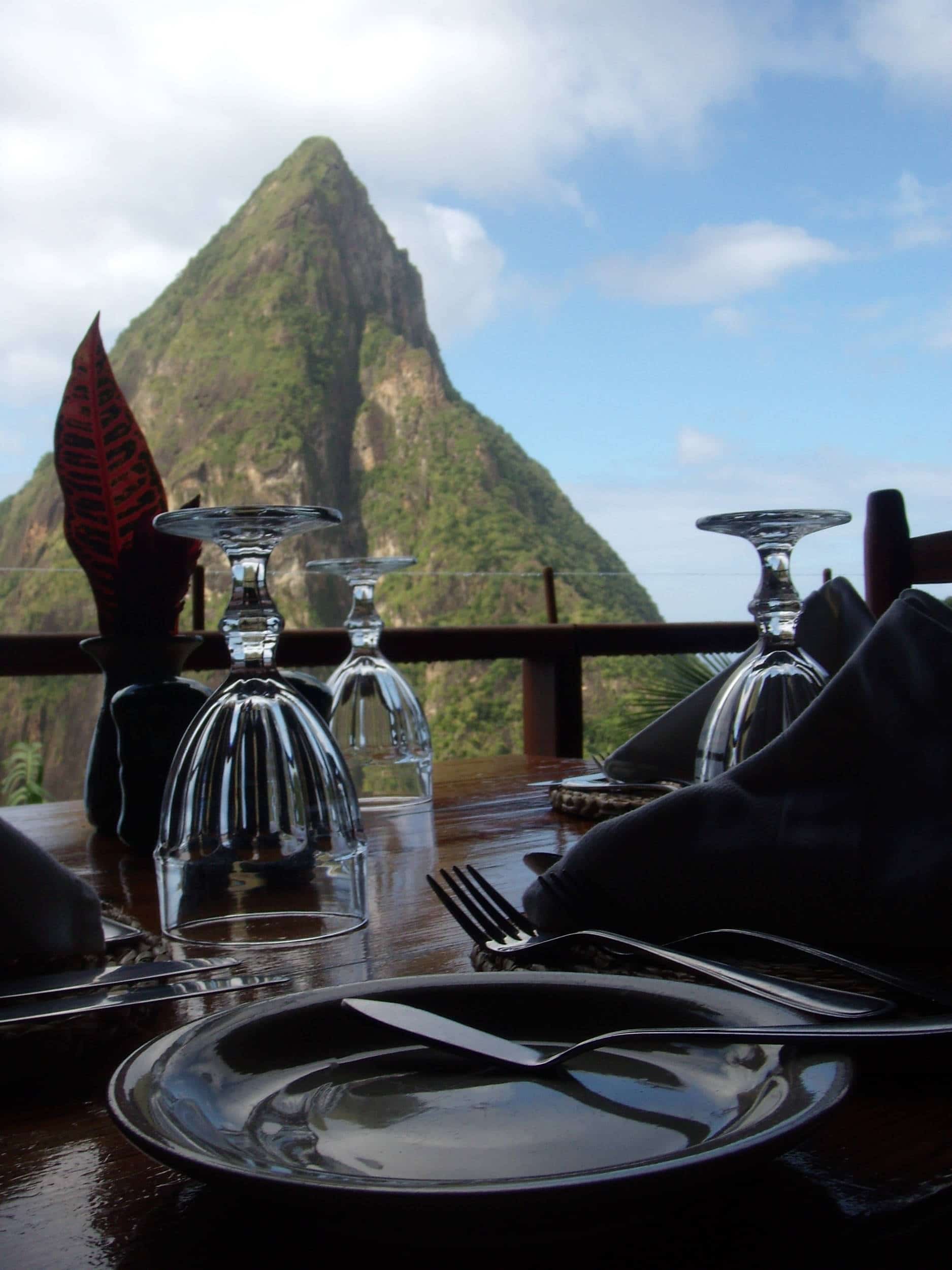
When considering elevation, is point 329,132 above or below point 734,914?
above

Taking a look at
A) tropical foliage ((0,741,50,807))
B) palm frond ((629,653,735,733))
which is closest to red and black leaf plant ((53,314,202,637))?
palm frond ((629,653,735,733))

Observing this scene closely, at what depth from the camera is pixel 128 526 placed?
84 centimetres

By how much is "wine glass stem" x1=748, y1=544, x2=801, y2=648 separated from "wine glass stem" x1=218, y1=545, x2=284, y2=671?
0.90ft

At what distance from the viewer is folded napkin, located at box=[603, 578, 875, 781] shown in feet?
3.01

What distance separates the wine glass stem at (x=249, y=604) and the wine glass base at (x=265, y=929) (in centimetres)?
13

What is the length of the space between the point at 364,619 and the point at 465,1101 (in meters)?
0.77

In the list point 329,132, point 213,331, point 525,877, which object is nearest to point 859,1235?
point 525,877

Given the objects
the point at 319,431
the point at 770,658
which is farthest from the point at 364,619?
the point at 319,431

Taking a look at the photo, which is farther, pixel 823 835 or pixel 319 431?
pixel 319 431

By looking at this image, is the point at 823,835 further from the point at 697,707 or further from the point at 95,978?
the point at 697,707

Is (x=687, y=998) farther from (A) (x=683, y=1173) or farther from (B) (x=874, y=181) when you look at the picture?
(B) (x=874, y=181)

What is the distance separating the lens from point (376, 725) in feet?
3.39

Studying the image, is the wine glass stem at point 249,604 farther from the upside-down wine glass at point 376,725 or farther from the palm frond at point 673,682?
the palm frond at point 673,682

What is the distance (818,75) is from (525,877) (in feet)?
146
